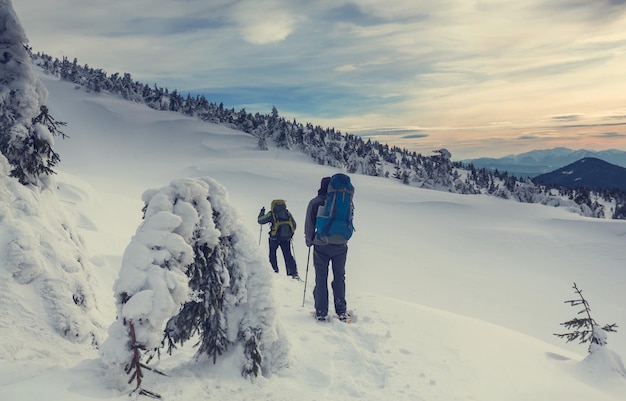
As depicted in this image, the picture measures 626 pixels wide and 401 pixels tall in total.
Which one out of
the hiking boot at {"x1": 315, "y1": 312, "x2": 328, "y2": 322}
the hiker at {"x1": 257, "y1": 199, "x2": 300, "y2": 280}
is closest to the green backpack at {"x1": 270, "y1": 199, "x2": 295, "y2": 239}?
the hiker at {"x1": 257, "y1": 199, "x2": 300, "y2": 280}

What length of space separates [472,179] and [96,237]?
94.7 metres

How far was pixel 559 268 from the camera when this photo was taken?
16.8m

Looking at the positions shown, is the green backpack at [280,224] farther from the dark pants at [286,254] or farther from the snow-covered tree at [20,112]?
the snow-covered tree at [20,112]

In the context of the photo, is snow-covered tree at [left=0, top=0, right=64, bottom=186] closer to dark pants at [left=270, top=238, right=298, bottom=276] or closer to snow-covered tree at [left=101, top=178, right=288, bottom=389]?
snow-covered tree at [left=101, top=178, right=288, bottom=389]

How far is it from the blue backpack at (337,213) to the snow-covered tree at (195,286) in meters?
2.33

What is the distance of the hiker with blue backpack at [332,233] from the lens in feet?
20.8

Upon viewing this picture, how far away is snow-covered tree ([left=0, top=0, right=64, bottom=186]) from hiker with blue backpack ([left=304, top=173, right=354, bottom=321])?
147 inches

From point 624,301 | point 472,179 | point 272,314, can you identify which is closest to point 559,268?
point 624,301

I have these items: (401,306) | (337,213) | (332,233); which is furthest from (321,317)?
(401,306)

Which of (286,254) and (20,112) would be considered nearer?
(20,112)

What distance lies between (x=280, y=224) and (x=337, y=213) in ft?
15.9

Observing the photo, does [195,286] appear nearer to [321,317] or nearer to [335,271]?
[321,317]

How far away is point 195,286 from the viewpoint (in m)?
3.54

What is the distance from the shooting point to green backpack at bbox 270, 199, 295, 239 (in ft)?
36.2
